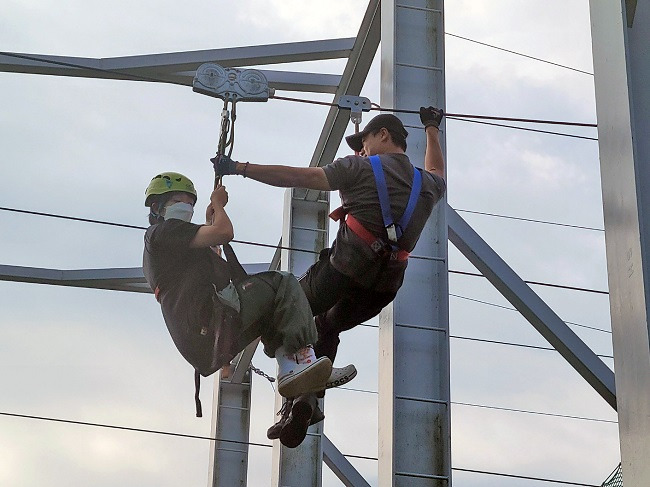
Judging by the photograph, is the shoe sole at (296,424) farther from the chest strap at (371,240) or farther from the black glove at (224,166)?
the black glove at (224,166)

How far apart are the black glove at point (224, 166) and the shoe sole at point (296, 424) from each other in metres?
1.22

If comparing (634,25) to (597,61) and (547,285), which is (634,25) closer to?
(597,61)

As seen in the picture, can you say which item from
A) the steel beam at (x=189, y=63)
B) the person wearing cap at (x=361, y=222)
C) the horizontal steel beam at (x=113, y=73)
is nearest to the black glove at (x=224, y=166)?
the person wearing cap at (x=361, y=222)

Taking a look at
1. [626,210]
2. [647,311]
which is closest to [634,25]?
[626,210]

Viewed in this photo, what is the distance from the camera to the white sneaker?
6.20m

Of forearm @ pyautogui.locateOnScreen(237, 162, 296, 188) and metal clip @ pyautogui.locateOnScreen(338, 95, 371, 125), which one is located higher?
metal clip @ pyautogui.locateOnScreen(338, 95, 371, 125)

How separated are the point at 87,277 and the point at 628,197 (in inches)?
350

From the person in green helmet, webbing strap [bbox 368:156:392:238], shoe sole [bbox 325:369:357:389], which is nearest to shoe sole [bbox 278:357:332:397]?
the person in green helmet

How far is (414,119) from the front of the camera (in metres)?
7.90

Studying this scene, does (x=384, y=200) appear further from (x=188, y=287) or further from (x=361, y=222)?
A: (x=188, y=287)

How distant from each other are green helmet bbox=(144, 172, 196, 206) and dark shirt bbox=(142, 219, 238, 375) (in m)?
0.22

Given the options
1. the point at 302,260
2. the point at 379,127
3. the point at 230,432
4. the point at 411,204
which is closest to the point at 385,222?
the point at 411,204

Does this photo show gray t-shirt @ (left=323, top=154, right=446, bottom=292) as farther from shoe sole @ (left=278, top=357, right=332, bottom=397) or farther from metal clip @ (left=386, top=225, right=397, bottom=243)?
shoe sole @ (left=278, top=357, right=332, bottom=397)

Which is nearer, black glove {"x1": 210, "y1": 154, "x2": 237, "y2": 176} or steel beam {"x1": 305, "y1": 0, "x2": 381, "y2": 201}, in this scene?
black glove {"x1": 210, "y1": 154, "x2": 237, "y2": 176}
